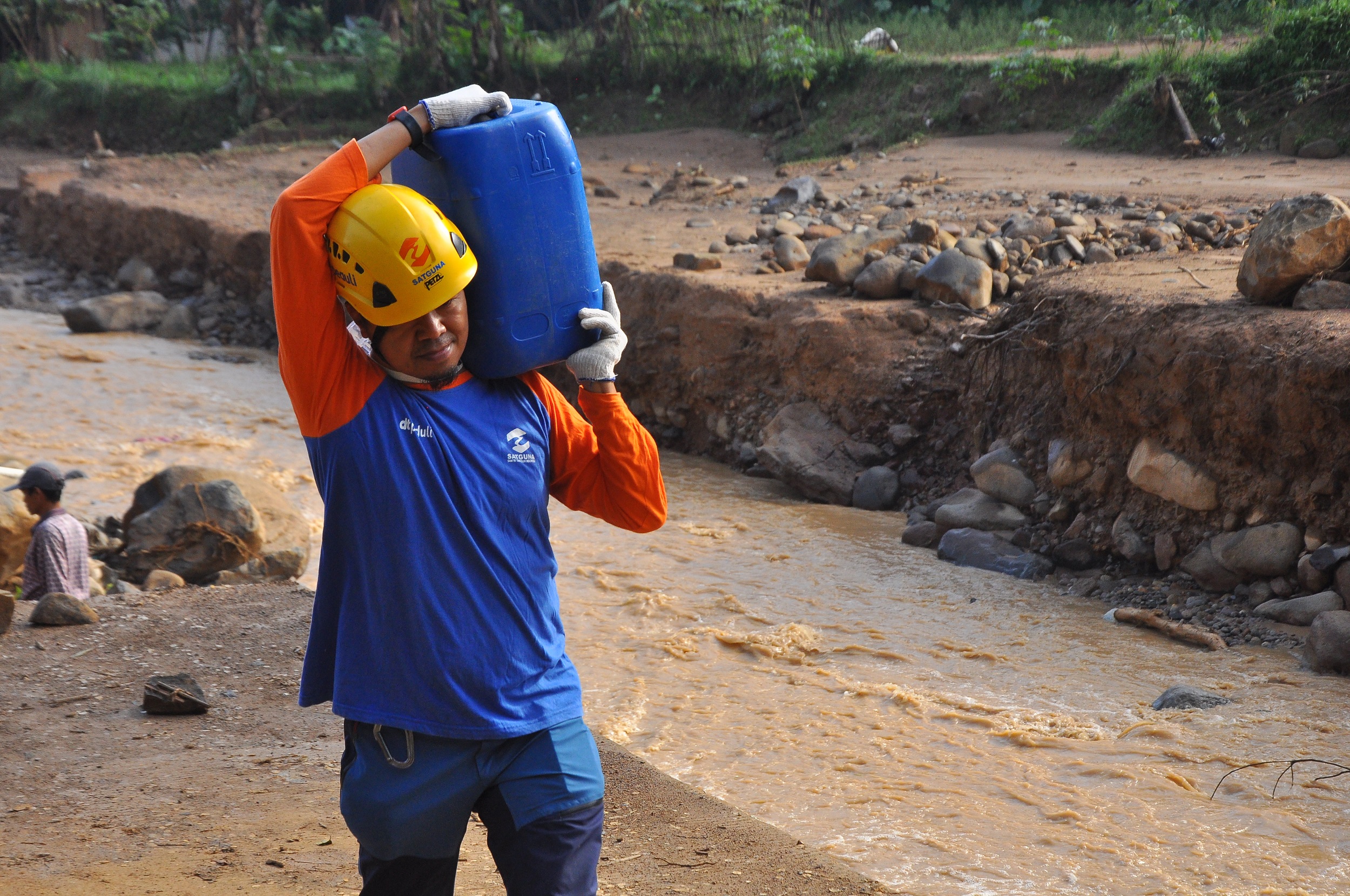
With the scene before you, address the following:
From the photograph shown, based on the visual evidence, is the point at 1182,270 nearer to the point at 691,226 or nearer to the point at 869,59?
the point at 691,226

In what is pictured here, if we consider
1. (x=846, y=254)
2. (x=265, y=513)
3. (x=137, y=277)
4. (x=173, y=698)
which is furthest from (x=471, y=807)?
(x=137, y=277)

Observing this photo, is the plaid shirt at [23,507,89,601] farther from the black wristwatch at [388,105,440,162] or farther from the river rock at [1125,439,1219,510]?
the river rock at [1125,439,1219,510]

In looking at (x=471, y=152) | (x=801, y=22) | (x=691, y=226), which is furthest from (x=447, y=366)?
(x=801, y=22)

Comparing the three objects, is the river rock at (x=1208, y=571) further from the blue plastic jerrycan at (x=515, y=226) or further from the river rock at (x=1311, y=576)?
the blue plastic jerrycan at (x=515, y=226)

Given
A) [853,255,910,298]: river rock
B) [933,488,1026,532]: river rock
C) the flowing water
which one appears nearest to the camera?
the flowing water

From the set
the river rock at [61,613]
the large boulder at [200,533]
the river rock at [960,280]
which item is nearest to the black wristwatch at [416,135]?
the river rock at [61,613]

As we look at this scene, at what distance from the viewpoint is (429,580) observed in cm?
181

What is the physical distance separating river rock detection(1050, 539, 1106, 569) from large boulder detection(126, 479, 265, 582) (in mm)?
4174

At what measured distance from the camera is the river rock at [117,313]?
447 inches

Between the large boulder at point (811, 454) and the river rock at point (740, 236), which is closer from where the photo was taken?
the large boulder at point (811, 454)

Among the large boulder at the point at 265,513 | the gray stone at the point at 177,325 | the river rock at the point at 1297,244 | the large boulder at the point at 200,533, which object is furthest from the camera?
the gray stone at the point at 177,325

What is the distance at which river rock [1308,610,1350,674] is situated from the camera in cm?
460

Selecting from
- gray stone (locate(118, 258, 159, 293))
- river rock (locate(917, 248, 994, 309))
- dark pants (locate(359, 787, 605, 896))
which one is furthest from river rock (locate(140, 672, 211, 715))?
gray stone (locate(118, 258, 159, 293))

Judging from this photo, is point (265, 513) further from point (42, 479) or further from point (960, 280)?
point (960, 280)
